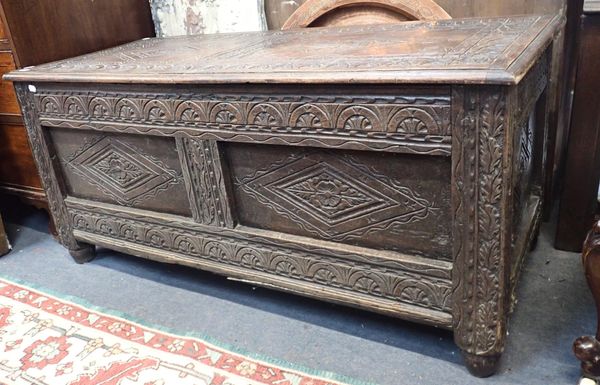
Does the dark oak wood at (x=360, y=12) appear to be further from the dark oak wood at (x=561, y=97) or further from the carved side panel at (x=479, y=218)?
the carved side panel at (x=479, y=218)

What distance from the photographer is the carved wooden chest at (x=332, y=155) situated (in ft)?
3.78

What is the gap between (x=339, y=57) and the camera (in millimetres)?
1369

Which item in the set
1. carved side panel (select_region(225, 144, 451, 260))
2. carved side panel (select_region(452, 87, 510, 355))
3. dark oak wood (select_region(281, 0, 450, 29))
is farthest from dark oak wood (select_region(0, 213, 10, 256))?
carved side panel (select_region(452, 87, 510, 355))

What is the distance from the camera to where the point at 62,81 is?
1.69 metres

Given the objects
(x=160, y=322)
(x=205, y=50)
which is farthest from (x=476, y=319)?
(x=205, y=50)

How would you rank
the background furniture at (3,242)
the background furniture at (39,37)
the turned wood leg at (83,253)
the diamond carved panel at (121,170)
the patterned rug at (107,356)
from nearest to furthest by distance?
the patterned rug at (107,356), the diamond carved panel at (121,170), the background furniture at (39,37), the turned wood leg at (83,253), the background furniture at (3,242)

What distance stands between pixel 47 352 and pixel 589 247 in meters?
1.54

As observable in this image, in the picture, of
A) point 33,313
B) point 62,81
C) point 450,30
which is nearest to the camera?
point 450,30

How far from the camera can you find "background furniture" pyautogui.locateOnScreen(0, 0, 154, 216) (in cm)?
195

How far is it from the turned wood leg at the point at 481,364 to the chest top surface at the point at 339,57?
2.28 ft

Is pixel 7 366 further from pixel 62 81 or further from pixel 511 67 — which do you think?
pixel 511 67

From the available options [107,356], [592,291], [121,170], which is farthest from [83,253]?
[592,291]

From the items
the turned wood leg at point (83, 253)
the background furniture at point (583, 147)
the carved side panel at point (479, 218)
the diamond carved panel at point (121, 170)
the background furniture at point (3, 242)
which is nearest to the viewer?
the carved side panel at point (479, 218)

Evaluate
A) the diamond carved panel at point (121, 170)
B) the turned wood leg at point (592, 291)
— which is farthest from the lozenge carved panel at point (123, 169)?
the turned wood leg at point (592, 291)
